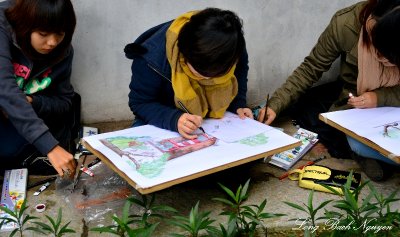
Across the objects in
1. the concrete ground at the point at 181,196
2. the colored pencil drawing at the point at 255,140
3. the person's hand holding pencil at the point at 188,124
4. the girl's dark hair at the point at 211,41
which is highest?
the girl's dark hair at the point at 211,41

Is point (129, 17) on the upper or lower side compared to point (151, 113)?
upper

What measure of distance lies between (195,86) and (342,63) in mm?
1020

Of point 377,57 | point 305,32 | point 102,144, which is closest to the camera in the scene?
point 102,144

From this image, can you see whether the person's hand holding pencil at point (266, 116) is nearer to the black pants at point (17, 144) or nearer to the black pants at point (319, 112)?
the black pants at point (319, 112)

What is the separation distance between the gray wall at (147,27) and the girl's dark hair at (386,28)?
779 millimetres

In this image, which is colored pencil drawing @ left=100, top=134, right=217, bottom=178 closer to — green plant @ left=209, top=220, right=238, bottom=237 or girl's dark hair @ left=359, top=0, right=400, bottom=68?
green plant @ left=209, top=220, right=238, bottom=237

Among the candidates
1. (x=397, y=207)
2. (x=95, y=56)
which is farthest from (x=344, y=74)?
(x=95, y=56)

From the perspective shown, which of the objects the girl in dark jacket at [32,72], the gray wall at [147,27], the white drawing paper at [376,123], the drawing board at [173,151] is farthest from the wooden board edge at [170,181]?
the gray wall at [147,27]

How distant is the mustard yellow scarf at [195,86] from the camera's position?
245cm

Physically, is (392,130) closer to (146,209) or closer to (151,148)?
(151,148)

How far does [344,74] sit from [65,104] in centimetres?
164

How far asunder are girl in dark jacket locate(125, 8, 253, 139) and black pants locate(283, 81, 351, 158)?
651 millimetres

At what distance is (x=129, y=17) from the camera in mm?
3102

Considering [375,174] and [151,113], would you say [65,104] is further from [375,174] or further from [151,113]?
[375,174]
